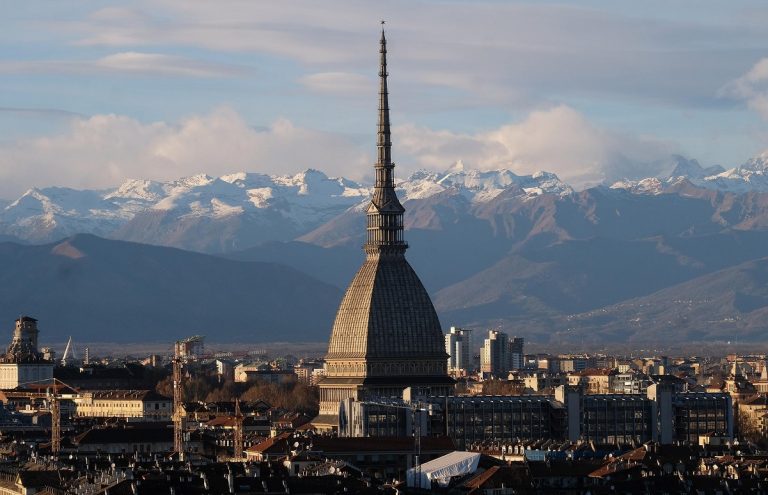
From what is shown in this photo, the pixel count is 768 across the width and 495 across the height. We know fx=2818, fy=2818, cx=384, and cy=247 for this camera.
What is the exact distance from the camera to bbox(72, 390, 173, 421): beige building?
183 meters

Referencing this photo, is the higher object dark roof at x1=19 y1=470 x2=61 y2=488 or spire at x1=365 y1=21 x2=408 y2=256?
spire at x1=365 y1=21 x2=408 y2=256

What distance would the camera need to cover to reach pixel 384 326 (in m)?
171

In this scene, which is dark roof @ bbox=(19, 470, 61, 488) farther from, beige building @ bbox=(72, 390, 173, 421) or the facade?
beige building @ bbox=(72, 390, 173, 421)

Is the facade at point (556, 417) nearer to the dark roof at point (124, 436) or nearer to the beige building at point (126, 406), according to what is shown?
the dark roof at point (124, 436)

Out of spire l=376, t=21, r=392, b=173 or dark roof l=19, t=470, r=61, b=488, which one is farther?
spire l=376, t=21, r=392, b=173

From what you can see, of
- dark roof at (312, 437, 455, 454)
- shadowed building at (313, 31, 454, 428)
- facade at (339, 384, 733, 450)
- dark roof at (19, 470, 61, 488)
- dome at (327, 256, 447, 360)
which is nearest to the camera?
dark roof at (19, 470, 61, 488)

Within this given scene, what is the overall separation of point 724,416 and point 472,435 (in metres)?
14.7

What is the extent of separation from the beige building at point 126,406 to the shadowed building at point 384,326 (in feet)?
44.8

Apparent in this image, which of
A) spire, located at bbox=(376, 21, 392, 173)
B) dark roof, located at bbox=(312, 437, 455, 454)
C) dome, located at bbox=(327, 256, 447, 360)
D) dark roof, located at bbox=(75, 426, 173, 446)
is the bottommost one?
dark roof, located at bbox=(312, 437, 455, 454)

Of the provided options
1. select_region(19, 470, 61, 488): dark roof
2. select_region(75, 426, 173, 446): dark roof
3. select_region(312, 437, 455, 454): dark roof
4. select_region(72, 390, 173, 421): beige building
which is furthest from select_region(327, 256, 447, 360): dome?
select_region(19, 470, 61, 488): dark roof

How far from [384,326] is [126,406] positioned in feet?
86.5

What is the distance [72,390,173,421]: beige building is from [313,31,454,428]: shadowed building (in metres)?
13.7

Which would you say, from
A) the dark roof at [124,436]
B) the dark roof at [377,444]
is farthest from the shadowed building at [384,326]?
the dark roof at [377,444]

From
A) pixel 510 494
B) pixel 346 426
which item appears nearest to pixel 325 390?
pixel 346 426
